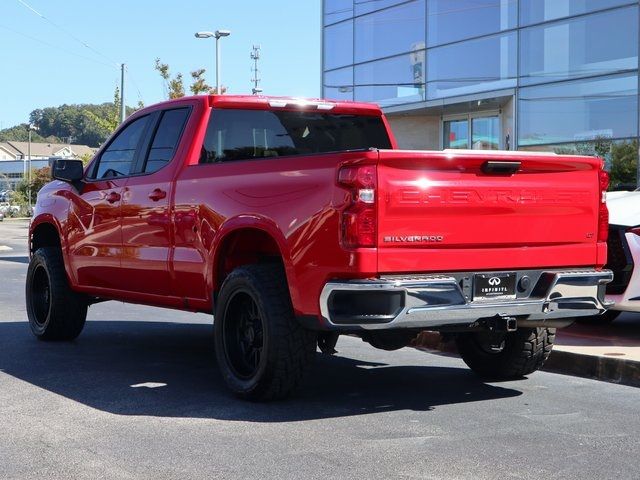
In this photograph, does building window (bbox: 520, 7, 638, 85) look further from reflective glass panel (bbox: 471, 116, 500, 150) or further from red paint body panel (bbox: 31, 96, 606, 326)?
red paint body panel (bbox: 31, 96, 606, 326)

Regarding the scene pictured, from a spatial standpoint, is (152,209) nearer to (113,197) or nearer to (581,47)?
(113,197)

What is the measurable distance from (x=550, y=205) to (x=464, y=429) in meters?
1.53

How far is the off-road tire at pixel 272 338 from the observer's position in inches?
235

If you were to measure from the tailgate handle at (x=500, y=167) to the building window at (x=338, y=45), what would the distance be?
19.5 meters

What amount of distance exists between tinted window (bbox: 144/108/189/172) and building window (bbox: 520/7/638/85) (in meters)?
13.1

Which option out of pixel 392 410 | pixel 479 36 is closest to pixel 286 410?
pixel 392 410

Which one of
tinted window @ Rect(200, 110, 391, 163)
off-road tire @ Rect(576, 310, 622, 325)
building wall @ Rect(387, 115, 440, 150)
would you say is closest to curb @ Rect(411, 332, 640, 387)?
off-road tire @ Rect(576, 310, 622, 325)

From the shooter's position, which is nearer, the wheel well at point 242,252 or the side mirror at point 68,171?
the wheel well at point 242,252

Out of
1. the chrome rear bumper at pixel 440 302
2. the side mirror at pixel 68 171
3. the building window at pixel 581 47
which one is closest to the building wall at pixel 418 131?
the building window at pixel 581 47

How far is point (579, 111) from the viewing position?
64.0 ft

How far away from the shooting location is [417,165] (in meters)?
5.60

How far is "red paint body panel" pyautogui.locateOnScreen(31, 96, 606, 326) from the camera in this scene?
18.3 feet

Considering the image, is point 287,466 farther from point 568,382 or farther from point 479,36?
point 479,36

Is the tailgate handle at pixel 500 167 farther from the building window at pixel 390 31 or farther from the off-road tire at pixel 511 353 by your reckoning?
the building window at pixel 390 31
